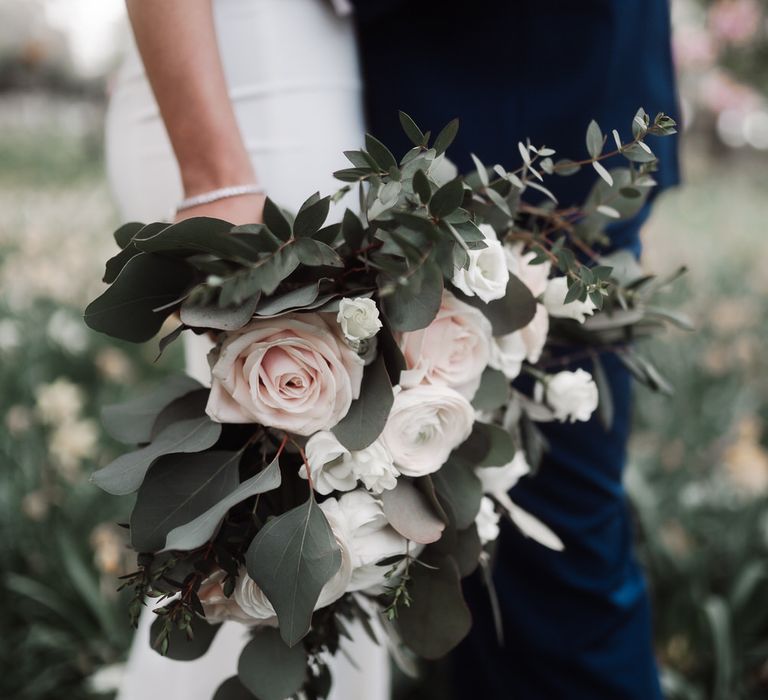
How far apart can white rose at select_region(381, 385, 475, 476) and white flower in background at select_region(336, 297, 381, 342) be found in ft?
0.30

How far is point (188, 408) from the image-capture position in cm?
79

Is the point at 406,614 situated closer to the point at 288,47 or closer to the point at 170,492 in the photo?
the point at 170,492

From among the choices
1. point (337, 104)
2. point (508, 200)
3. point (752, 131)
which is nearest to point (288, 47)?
point (337, 104)

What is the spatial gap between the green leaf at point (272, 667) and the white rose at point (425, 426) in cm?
21

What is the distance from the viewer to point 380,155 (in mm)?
697

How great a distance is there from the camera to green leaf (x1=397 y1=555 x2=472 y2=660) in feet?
2.54

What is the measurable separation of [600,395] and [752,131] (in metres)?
10.0

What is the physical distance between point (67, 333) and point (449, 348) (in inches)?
79.6

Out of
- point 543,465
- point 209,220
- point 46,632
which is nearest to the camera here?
point 209,220

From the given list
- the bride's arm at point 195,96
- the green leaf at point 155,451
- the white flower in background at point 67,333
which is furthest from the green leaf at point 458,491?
the white flower in background at point 67,333

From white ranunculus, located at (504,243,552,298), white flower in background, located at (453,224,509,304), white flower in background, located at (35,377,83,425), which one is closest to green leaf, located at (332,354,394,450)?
white flower in background, located at (453,224,509,304)

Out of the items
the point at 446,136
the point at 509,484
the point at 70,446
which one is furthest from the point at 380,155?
the point at 70,446

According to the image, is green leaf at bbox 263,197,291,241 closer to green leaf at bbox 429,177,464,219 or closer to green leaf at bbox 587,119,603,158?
green leaf at bbox 429,177,464,219

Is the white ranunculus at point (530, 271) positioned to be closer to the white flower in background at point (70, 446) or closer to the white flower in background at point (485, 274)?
the white flower in background at point (485, 274)
